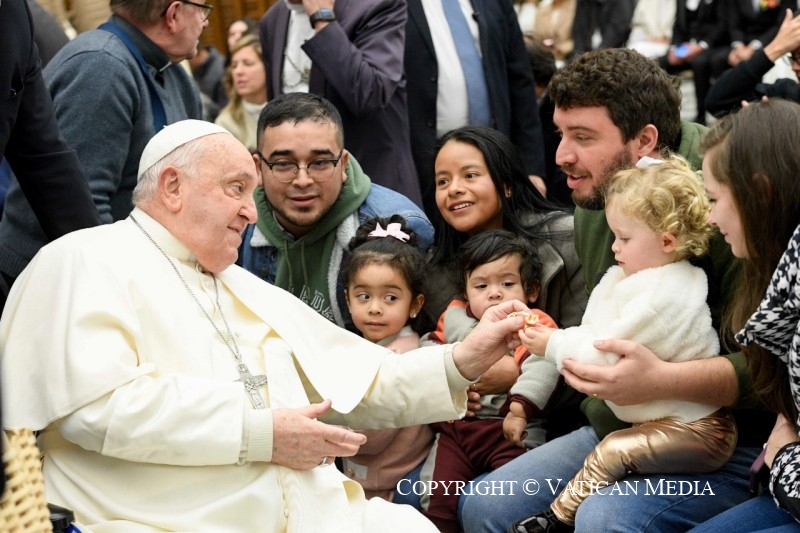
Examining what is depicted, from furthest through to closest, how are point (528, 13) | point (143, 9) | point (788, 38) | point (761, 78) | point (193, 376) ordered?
1. point (528, 13)
2. point (761, 78)
3. point (788, 38)
4. point (143, 9)
5. point (193, 376)

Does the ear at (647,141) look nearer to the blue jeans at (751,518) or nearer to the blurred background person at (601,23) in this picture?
the blue jeans at (751,518)

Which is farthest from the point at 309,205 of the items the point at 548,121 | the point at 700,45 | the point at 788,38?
the point at 700,45

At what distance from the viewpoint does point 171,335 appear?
10.9ft

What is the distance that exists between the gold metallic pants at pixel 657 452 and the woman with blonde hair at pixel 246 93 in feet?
16.4

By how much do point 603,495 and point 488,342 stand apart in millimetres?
569

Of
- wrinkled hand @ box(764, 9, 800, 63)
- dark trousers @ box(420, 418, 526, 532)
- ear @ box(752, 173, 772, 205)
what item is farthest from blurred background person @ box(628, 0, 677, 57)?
ear @ box(752, 173, 772, 205)

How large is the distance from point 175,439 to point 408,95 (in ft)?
10.00

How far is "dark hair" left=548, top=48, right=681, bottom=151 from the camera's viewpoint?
3975mm

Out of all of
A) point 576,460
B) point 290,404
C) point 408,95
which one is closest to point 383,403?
point 290,404

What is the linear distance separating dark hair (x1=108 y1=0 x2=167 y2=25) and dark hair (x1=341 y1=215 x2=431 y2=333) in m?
1.23

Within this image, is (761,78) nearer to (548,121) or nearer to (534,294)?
(548,121)

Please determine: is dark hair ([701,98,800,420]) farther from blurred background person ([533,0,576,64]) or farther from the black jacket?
blurred background person ([533,0,576,64])

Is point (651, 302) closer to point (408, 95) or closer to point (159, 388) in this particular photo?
point (159, 388)

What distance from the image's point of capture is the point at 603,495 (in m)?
3.44
